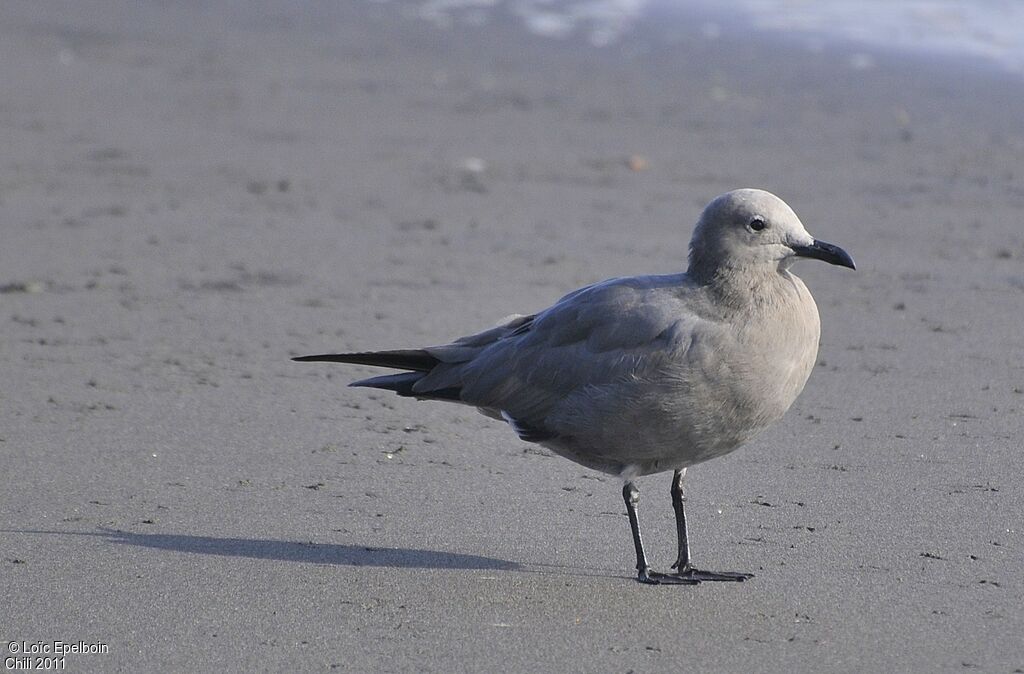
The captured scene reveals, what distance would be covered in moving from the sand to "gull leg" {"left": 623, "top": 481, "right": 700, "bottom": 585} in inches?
2.3

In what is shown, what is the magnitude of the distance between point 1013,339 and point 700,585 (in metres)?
2.73

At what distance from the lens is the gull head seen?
4.27m

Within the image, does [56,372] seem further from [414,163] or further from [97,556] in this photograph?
[414,163]

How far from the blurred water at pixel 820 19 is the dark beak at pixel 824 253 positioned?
27.9 ft

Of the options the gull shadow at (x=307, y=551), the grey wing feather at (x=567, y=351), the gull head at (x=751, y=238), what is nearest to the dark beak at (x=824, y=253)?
the gull head at (x=751, y=238)

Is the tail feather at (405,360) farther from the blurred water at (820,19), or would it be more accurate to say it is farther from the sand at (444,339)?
the blurred water at (820,19)

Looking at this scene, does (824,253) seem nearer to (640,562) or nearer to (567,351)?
(567,351)

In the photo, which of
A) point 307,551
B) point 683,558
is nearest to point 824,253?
point 683,558


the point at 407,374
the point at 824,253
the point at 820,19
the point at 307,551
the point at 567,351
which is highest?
the point at 820,19

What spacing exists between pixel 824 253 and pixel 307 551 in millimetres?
1720

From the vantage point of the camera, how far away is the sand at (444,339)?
3920mm

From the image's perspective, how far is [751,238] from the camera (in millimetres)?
4277

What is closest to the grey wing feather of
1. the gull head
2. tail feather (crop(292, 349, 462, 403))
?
tail feather (crop(292, 349, 462, 403))

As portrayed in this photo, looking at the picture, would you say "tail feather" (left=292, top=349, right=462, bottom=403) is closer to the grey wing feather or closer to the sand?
the grey wing feather
